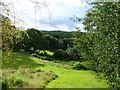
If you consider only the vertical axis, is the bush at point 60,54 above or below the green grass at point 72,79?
below

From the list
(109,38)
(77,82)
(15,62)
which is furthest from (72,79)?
(15,62)

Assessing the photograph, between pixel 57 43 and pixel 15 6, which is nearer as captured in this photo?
pixel 15 6

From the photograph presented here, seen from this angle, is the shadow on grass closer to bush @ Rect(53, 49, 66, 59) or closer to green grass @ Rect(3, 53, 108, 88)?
green grass @ Rect(3, 53, 108, 88)

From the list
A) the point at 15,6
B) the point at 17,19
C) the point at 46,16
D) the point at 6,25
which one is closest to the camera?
the point at 46,16

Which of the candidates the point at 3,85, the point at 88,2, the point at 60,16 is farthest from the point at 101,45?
the point at 3,85

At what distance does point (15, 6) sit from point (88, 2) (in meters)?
5.08

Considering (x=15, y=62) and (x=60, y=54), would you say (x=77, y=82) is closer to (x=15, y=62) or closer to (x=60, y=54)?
(x=15, y=62)

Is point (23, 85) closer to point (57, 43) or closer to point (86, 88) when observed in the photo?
point (86, 88)

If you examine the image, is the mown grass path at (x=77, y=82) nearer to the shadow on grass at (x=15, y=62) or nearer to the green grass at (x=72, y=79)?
the green grass at (x=72, y=79)

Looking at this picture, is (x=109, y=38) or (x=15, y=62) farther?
(x=109, y=38)

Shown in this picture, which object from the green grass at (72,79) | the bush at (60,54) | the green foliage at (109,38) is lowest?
the bush at (60,54)

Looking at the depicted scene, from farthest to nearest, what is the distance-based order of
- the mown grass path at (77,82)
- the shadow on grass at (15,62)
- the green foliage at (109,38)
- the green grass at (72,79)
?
the mown grass path at (77,82) → the green grass at (72,79) → the green foliage at (109,38) → the shadow on grass at (15,62)

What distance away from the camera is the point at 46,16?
1.90 meters

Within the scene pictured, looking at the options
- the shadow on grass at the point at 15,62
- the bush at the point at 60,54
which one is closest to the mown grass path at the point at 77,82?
the shadow on grass at the point at 15,62
